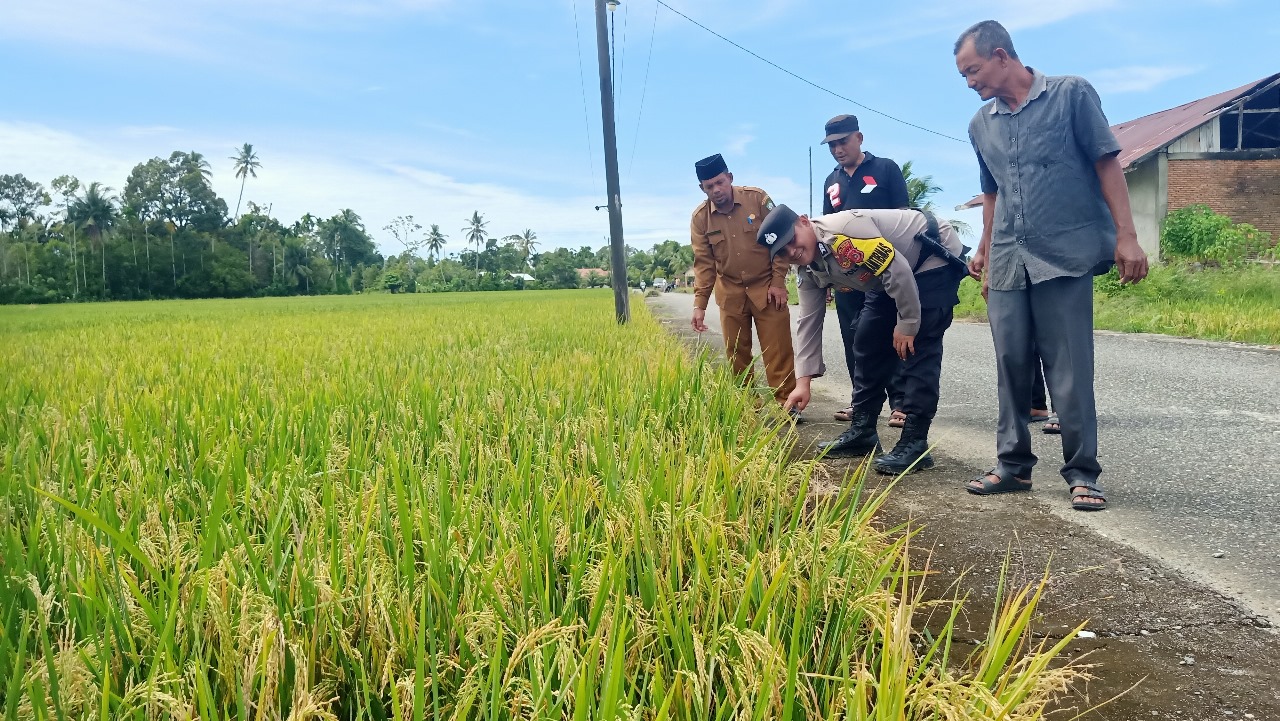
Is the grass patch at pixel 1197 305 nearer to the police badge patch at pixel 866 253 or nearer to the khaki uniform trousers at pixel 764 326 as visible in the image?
the khaki uniform trousers at pixel 764 326

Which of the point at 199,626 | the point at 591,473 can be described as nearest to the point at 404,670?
the point at 199,626

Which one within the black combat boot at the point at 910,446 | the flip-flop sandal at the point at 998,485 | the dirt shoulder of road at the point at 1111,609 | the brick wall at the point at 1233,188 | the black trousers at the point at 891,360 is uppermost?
the brick wall at the point at 1233,188

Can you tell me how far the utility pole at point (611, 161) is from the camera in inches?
428

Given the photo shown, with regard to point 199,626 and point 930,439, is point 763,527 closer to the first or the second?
point 199,626

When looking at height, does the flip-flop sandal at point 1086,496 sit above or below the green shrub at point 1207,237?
below

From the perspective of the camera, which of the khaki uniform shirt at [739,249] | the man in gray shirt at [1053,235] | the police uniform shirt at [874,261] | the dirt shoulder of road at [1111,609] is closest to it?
the dirt shoulder of road at [1111,609]

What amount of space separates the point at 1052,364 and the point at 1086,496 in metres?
0.46

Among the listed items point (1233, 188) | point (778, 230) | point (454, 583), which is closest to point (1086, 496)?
point (778, 230)

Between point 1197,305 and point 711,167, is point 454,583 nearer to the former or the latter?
point 711,167

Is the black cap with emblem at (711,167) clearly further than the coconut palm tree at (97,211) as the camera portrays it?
No

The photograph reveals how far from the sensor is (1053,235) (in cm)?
272

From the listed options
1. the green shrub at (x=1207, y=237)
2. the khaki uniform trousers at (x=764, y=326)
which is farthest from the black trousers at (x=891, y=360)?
the green shrub at (x=1207, y=237)

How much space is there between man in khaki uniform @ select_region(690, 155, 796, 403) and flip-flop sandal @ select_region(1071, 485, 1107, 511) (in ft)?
6.24

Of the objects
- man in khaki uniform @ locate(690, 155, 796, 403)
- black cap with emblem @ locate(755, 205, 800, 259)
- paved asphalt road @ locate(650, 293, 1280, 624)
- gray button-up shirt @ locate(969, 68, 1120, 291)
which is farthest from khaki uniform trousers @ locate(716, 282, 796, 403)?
gray button-up shirt @ locate(969, 68, 1120, 291)
